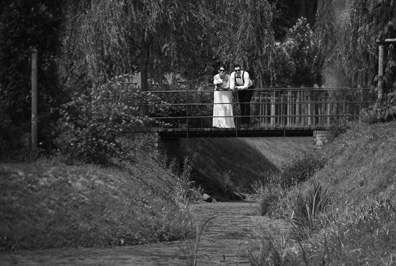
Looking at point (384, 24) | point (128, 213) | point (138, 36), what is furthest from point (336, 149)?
point (128, 213)

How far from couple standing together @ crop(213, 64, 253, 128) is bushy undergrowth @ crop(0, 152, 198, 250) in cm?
1368

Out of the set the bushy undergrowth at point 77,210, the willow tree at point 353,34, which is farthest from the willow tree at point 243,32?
the bushy undergrowth at point 77,210

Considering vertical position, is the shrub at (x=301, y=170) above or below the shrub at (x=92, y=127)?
below

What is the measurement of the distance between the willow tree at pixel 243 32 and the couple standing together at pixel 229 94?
119cm

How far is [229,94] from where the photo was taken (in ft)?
113

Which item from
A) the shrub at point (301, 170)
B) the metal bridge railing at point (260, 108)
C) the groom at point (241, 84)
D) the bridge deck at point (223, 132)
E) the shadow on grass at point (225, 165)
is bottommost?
the shadow on grass at point (225, 165)

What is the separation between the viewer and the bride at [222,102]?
3403 centimetres

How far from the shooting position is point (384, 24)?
31375mm

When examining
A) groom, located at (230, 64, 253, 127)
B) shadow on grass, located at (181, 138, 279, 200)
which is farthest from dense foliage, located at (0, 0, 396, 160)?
shadow on grass, located at (181, 138, 279, 200)

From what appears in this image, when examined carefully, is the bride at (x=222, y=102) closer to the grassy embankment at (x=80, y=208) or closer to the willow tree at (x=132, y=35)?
the willow tree at (x=132, y=35)

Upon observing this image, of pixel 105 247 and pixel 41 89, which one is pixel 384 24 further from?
pixel 105 247

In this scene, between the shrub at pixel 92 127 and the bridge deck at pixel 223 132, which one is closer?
the shrub at pixel 92 127

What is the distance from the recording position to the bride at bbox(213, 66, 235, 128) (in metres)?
34.0

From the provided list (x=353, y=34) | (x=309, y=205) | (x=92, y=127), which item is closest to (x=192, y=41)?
(x=353, y=34)
